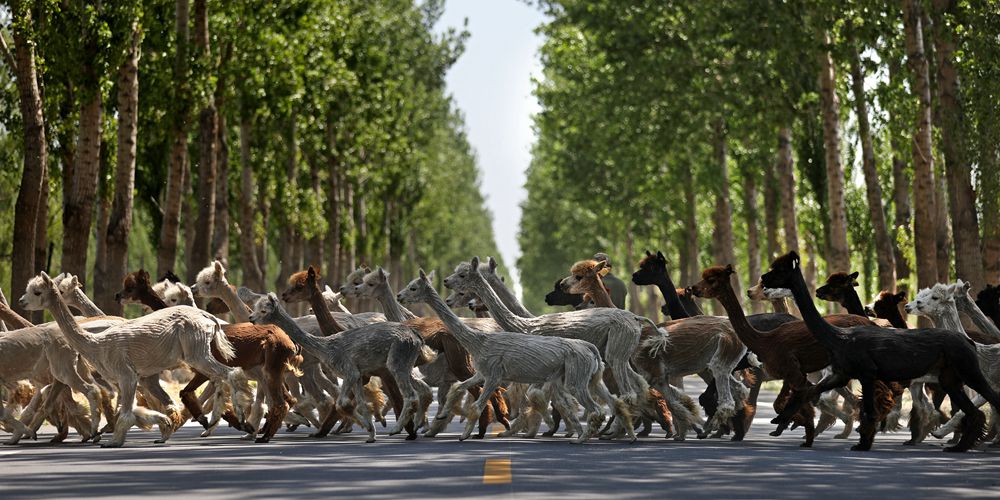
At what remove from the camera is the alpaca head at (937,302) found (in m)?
19.0

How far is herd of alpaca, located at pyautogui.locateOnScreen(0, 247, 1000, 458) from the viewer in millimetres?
17344

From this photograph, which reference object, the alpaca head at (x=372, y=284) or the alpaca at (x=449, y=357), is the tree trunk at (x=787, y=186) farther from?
the alpaca at (x=449, y=357)

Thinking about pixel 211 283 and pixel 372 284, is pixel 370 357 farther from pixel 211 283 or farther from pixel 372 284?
pixel 211 283

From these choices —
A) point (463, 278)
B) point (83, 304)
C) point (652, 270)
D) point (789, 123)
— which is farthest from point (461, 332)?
point (789, 123)

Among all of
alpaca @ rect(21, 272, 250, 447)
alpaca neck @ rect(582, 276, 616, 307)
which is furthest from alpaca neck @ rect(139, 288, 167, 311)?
alpaca neck @ rect(582, 276, 616, 307)

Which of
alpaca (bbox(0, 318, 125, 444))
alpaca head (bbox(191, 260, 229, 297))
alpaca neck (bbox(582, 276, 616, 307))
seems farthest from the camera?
alpaca head (bbox(191, 260, 229, 297))

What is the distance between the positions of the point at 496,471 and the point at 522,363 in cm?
464

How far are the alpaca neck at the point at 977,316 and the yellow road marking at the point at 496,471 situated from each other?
22.9ft

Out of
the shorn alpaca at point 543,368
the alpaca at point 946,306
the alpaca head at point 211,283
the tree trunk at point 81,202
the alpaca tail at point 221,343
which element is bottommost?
the shorn alpaca at point 543,368

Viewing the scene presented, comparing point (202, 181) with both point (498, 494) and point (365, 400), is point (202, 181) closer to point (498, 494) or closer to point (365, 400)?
point (365, 400)

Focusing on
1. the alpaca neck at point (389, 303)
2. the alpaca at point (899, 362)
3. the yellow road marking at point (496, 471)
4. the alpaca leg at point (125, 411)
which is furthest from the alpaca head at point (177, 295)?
the yellow road marking at point (496, 471)

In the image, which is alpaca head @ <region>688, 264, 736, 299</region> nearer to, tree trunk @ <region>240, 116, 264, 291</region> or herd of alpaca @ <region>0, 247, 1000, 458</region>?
herd of alpaca @ <region>0, 247, 1000, 458</region>

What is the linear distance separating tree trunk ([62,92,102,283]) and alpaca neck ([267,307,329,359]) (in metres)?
10.3

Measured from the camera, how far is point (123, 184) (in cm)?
3086
